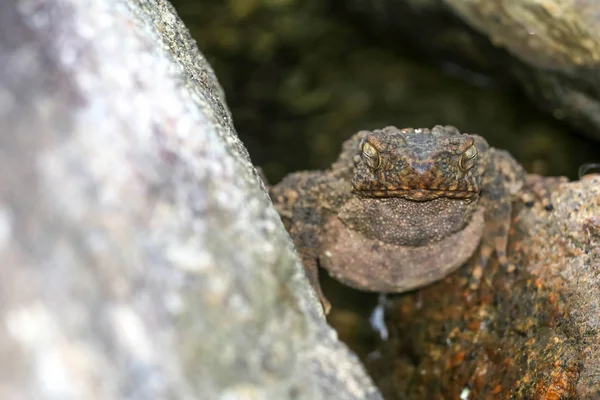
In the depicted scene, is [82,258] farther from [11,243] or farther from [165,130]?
[165,130]

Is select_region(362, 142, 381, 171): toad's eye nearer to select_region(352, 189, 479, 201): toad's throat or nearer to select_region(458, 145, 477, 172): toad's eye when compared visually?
select_region(352, 189, 479, 201): toad's throat

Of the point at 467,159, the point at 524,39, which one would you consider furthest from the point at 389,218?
the point at 524,39

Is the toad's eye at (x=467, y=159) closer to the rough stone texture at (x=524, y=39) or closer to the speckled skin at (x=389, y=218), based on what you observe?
the speckled skin at (x=389, y=218)

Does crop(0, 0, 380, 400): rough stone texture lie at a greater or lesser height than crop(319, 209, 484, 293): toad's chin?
greater

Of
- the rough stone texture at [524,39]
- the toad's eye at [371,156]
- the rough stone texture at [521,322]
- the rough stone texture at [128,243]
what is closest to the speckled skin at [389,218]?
the toad's eye at [371,156]

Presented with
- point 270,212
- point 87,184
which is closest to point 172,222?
point 87,184

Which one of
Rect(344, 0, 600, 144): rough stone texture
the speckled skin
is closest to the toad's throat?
the speckled skin
